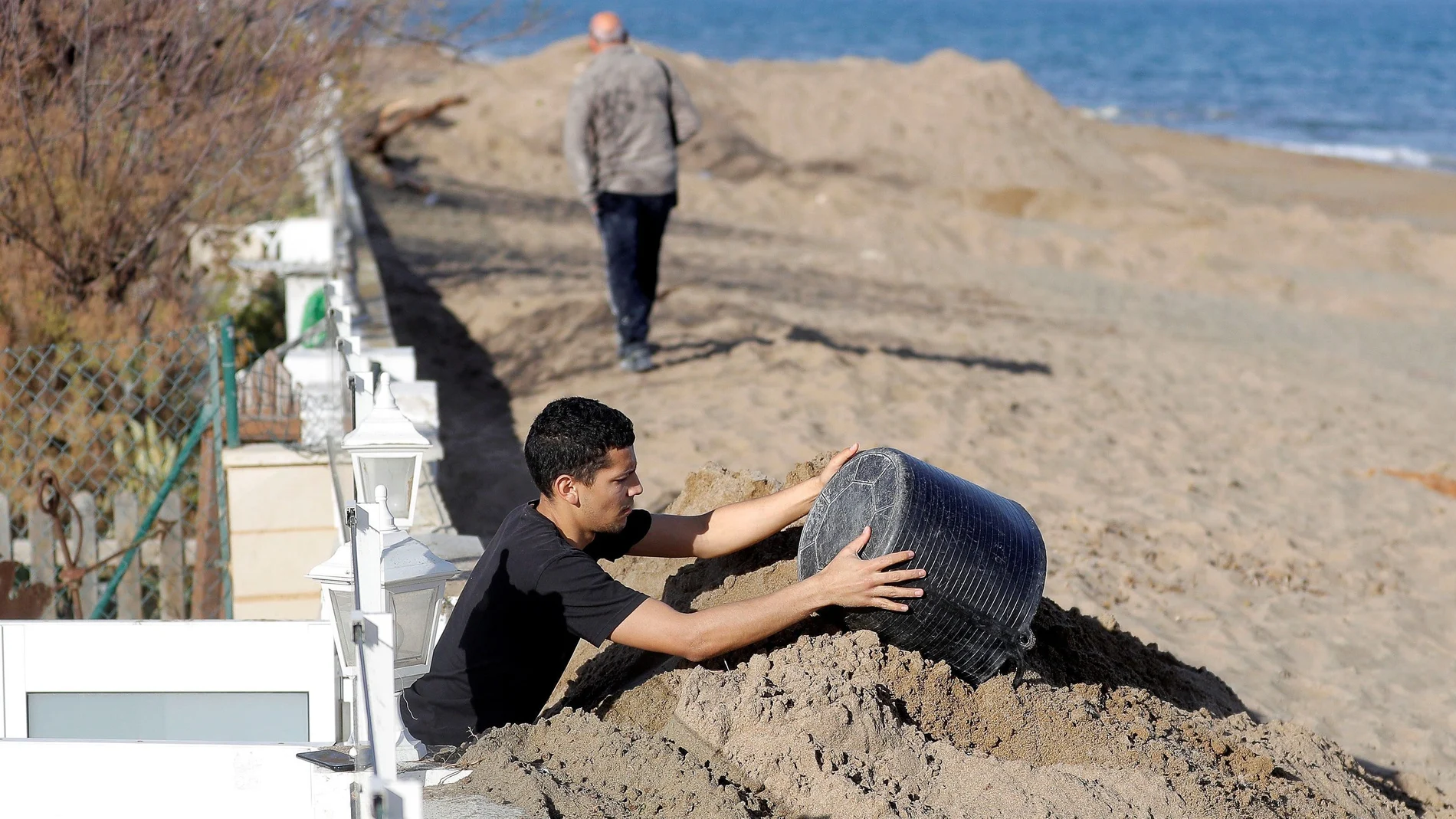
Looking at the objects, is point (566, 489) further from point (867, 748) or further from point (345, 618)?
point (867, 748)

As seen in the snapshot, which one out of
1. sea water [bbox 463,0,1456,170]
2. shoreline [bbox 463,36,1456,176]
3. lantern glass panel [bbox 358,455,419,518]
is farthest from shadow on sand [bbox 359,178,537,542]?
shoreline [bbox 463,36,1456,176]

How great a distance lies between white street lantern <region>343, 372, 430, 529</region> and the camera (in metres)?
3.07

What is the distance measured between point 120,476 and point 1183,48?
7054 cm

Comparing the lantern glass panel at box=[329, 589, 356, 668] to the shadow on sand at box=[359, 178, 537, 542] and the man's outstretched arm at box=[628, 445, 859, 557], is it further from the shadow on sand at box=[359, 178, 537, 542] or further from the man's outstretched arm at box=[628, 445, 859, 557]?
the shadow on sand at box=[359, 178, 537, 542]

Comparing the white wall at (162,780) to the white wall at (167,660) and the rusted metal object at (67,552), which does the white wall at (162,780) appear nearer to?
the white wall at (167,660)

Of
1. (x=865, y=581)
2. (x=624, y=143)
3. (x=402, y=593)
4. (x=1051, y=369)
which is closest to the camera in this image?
(x=402, y=593)

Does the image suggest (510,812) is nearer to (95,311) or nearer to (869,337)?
(95,311)

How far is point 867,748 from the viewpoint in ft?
9.38

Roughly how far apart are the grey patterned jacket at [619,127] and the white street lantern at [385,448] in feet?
16.1

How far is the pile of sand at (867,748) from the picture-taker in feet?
8.84

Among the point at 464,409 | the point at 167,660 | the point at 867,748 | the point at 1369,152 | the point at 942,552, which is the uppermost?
the point at 1369,152

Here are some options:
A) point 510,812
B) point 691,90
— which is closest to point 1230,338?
point 510,812

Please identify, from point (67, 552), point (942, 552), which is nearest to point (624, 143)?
point (67, 552)

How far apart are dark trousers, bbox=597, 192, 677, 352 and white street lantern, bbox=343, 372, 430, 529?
16.1 feet
